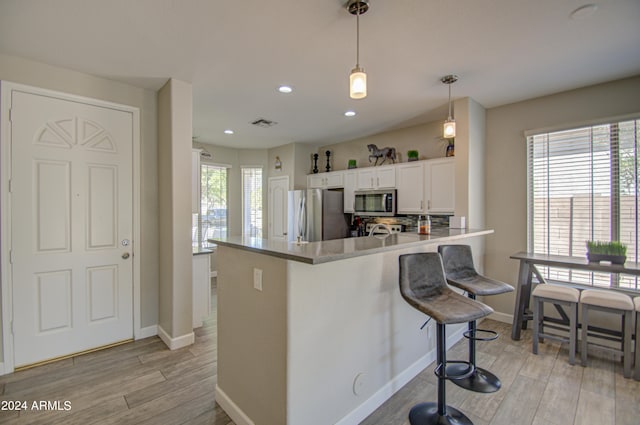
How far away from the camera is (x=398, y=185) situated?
4480mm

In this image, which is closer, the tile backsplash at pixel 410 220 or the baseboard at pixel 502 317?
the baseboard at pixel 502 317

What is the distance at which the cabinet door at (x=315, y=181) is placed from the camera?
225 inches

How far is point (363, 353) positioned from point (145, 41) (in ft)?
9.24

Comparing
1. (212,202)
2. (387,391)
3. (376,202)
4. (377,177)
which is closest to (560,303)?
(387,391)

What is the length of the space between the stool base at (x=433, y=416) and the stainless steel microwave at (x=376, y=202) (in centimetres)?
284

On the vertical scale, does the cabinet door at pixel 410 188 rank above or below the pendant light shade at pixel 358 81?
below

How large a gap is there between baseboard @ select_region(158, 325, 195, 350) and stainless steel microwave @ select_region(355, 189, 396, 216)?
9.99 ft

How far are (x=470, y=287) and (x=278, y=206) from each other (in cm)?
437

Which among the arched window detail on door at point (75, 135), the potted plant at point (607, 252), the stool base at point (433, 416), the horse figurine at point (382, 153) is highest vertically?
the horse figurine at point (382, 153)

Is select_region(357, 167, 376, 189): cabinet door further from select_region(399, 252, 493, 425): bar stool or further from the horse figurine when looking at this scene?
select_region(399, 252, 493, 425): bar stool

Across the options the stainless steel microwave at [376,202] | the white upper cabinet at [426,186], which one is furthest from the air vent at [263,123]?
the white upper cabinet at [426,186]

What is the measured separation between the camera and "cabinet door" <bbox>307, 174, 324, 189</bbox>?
5.71 m

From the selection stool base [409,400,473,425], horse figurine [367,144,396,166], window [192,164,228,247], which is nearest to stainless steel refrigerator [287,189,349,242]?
horse figurine [367,144,396,166]

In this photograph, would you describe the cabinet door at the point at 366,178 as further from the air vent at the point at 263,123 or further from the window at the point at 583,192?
the window at the point at 583,192
